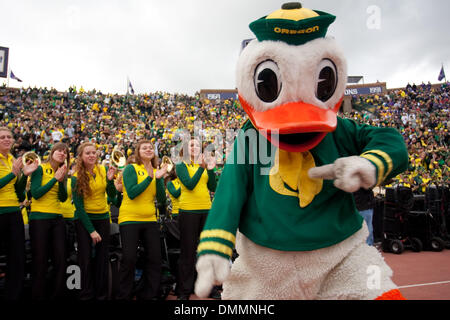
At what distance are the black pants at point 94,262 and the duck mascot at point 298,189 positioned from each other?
275 centimetres

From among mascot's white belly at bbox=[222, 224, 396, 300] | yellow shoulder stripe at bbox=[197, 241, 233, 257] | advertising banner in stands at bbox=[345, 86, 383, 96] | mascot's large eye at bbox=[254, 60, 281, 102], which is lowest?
mascot's white belly at bbox=[222, 224, 396, 300]

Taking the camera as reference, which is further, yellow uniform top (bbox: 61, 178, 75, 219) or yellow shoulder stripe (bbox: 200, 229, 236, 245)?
yellow uniform top (bbox: 61, 178, 75, 219)

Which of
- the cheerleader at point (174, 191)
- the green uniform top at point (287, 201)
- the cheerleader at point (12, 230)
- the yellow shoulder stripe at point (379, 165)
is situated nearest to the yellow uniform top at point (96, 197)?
the cheerleader at point (12, 230)

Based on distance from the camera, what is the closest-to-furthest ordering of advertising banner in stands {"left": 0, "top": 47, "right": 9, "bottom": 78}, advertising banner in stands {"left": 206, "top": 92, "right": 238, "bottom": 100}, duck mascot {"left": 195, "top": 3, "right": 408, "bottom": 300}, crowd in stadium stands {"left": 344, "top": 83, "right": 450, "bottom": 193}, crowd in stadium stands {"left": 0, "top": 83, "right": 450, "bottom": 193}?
1. duck mascot {"left": 195, "top": 3, "right": 408, "bottom": 300}
2. crowd in stadium stands {"left": 344, "top": 83, "right": 450, "bottom": 193}
3. crowd in stadium stands {"left": 0, "top": 83, "right": 450, "bottom": 193}
4. advertising banner in stands {"left": 0, "top": 47, "right": 9, "bottom": 78}
5. advertising banner in stands {"left": 206, "top": 92, "right": 238, "bottom": 100}

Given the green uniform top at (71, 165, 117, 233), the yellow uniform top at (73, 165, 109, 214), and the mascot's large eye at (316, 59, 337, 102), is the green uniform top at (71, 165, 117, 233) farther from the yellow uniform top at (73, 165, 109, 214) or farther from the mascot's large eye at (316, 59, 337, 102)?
the mascot's large eye at (316, 59, 337, 102)

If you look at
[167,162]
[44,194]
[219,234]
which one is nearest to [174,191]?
[167,162]

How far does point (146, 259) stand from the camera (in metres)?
3.83

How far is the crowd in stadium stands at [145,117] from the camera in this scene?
554 inches

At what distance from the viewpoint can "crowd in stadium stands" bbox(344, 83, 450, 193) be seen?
29.0 feet

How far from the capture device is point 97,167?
13.6ft

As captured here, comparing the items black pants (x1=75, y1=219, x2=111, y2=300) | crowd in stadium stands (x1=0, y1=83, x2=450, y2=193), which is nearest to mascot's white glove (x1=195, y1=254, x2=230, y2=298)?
black pants (x1=75, y1=219, x2=111, y2=300)

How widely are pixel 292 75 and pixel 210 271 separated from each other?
2.76 ft

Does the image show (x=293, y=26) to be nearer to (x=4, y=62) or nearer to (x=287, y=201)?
(x=287, y=201)
